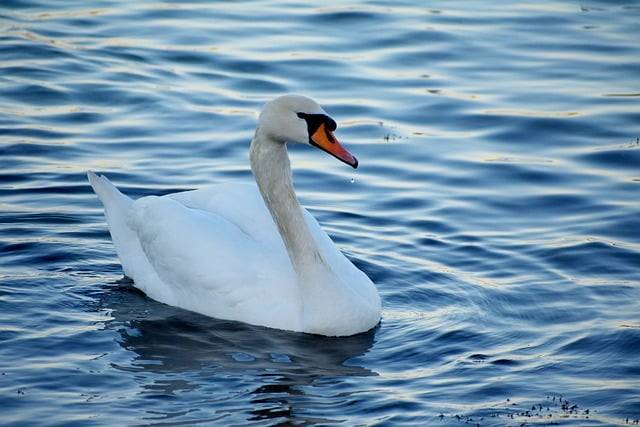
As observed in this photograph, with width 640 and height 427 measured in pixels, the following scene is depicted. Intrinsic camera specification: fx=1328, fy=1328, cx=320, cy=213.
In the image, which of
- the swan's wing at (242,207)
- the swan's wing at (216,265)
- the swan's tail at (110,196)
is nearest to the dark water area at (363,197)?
the swan's wing at (216,265)

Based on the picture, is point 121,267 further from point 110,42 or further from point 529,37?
point 529,37

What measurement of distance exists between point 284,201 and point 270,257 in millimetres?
522

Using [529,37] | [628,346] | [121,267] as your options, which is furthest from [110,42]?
[628,346]

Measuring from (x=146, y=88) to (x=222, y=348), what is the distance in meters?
7.29

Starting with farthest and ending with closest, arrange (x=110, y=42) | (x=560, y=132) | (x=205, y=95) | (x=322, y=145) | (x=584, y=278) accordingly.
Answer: (x=110, y=42) → (x=205, y=95) → (x=560, y=132) → (x=584, y=278) → (x=322, y=145)

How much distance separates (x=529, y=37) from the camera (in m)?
19.1

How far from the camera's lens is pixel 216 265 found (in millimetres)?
10727

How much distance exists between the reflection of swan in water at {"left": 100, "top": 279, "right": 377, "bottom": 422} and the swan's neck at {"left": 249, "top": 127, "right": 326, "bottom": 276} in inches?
24.9

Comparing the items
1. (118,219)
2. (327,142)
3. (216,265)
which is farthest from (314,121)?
(118,219)

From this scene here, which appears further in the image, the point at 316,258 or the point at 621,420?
the point at 316,258

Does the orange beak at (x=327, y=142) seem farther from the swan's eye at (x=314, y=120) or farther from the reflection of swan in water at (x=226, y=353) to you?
the reflection of swan in water at (x=226, y=353)

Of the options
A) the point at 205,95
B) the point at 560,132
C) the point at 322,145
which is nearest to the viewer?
the point at 322,145

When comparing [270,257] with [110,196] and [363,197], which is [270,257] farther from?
[363,197]

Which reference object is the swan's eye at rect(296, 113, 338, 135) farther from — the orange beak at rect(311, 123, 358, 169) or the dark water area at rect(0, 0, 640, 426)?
the dark water area at rect(0, 0, 640, 426)
